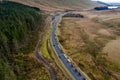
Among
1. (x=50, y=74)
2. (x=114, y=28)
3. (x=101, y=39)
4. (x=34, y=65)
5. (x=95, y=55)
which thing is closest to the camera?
(x=50, y=74)

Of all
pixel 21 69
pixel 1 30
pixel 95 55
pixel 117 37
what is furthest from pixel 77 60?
pixel 117 37

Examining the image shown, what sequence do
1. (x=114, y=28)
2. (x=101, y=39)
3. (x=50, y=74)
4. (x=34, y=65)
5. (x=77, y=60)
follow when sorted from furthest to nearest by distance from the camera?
(x=114, y=28) < (x=101, y=39) < (x=77, y=60) < (x=34, y=65) < (x=50, y=74)

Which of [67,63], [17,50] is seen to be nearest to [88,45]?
[67,63]

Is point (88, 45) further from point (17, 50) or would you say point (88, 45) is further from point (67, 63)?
point (17, 50)

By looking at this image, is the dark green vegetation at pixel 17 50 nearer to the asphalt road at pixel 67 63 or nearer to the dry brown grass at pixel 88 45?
the asphalt road at pixel 67 63

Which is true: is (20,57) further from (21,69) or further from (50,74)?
(50,74)

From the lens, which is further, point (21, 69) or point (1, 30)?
point (1, 30)

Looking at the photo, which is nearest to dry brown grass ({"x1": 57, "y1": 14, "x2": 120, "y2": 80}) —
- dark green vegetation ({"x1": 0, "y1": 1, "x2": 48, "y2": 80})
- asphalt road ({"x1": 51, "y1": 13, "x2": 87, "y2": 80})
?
asphalt road ({"x1": 51, "y1": 13, "x2": 87, "y2": 80})

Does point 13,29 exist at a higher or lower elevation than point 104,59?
higher

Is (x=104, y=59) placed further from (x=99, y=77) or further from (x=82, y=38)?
(x=82, y=38)

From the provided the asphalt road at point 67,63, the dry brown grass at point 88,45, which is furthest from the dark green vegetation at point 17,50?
the dry brown grass at point 88,45
